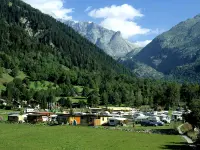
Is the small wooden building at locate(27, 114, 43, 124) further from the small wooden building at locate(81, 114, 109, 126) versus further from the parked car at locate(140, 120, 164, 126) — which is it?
the parked car at locate(140, 120, 164, 126)

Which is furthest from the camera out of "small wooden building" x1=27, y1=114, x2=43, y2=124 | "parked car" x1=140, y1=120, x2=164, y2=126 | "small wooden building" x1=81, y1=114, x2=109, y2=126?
"small wooden building" x1=27, y1=114, x2=43, y2=124

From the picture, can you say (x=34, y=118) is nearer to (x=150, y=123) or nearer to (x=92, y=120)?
(x=92, y=120)

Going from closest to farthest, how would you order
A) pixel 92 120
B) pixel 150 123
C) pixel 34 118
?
pixel 92 120 < pixel 150 123 < pixel 34 118

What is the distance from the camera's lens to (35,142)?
185 ft

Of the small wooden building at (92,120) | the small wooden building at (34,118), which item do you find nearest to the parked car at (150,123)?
the small wooden building at (92,120)

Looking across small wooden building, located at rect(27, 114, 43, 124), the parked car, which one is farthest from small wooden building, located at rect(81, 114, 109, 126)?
small wooden building, located at rect(27, 114, 43, 124)

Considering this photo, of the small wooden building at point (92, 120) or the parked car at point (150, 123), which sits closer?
the small wooden building at point (92, 120)

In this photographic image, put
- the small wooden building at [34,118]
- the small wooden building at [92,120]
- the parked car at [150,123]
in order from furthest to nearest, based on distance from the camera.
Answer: the small wooden building at [34,118], the parked car at [150,123], the small wooden building at [92,120]

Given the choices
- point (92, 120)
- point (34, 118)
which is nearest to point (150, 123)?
point (92, 120)

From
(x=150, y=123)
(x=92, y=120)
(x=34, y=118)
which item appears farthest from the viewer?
(x=34, y=118)

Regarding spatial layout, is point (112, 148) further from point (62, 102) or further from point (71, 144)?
point (62, 102)

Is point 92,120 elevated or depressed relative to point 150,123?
elevated

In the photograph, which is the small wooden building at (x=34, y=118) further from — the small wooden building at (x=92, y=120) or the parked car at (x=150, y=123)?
the parked car at (x=150, y=123)

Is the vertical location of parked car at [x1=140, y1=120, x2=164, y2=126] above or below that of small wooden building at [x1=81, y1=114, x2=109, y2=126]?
below
